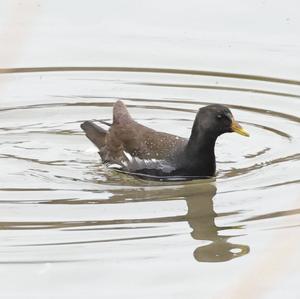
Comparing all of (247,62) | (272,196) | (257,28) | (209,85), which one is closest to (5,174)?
(272,196)

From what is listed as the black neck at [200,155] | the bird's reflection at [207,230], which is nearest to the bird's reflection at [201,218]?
the bird's reflection at [207,230]

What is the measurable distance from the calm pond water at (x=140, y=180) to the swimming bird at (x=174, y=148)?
0.63ft

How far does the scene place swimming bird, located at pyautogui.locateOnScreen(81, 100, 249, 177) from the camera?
8.13 m

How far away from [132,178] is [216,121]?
0.81 m

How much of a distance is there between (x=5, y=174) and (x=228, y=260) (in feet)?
7.93

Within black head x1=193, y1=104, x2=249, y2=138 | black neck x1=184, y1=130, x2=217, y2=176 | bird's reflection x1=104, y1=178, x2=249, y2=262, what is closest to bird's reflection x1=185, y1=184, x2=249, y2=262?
bird's reflection x1=104, y1=178, x2=249, y2=262

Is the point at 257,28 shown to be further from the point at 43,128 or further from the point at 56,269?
the point at 56,269

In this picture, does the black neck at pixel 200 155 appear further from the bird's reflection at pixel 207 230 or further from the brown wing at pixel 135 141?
the bird's reflection at pixel 207 230

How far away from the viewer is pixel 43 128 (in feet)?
30.0

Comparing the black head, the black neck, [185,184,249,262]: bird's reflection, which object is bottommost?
[185,184,249,262]: bird's reflection

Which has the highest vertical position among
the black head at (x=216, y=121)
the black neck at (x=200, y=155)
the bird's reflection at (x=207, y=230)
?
the black head at (x=216, y=121)

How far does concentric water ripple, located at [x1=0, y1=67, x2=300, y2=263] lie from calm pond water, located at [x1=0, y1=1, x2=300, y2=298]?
15mm

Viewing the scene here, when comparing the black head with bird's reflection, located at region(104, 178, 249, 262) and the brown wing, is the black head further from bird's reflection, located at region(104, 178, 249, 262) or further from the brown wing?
bird's reflection, located at region(104, 178, 249, 262)

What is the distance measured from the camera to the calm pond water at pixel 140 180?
5.64 meters
